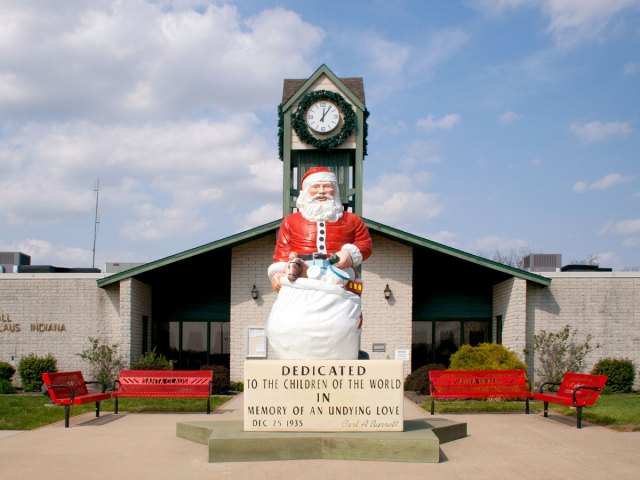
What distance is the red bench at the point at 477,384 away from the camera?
11852 mm

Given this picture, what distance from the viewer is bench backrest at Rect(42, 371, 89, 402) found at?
1017 cm

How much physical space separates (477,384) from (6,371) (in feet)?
38.7

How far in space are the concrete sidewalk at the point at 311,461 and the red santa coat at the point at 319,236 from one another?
256 cm

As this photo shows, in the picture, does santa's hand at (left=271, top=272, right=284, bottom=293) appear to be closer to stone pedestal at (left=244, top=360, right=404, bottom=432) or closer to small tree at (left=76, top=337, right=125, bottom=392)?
stone pedestal at (left=244, top=360, right=404, bottom=432)

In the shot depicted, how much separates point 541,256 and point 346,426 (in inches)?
663

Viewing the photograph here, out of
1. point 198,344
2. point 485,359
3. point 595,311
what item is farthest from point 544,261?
point 198,344

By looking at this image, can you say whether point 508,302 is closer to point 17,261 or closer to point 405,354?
point 405,354

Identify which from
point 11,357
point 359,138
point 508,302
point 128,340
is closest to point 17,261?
point 11,357

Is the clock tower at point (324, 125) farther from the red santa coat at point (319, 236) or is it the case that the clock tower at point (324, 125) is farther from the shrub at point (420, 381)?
the red santa coat at point (319, 236)

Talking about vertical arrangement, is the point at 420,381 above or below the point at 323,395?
below

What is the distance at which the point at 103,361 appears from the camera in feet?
55.1

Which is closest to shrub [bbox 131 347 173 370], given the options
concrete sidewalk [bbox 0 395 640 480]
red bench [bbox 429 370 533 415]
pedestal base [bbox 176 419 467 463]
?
concrete sidewalk [bbox 0 395 640 480]

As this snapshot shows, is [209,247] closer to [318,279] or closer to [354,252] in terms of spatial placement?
[354,252]

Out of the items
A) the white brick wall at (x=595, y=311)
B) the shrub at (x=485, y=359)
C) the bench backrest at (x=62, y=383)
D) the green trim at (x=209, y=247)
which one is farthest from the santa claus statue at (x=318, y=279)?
the white brick wall at (x=595, y=311)
